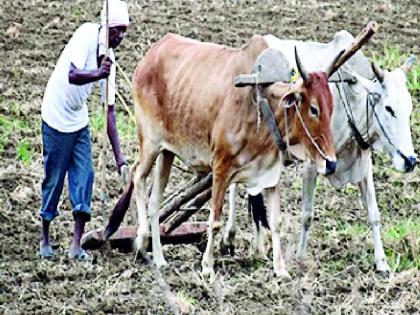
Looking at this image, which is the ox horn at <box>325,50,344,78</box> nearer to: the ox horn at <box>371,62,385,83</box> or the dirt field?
the ox horn at <box>371,62,385,83</box>

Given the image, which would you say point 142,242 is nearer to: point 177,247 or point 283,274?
point 177,247

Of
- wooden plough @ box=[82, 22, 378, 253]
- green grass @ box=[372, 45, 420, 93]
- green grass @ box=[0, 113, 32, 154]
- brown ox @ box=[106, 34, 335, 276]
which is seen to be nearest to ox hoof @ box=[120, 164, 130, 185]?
brown ox @ box=[106, 34, 335, 276]

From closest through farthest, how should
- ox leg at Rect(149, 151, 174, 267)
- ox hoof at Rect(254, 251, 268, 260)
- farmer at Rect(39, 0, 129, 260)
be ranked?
farmer at Rect(39, 0, 129, 260)
ox leg at Rect(149, 151, 174, 267)
ox hoof at Rect(254, 251, 268, 260)

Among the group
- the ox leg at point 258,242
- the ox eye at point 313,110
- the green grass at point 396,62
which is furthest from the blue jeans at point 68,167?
the green grass at point 396,62

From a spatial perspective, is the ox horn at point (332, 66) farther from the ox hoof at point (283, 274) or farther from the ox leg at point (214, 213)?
the ox hoof at point (283, 274)

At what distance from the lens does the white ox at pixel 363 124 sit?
8367mm

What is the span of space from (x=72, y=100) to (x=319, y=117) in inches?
69.0

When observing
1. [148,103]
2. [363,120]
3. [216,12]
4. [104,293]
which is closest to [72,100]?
[148,103]

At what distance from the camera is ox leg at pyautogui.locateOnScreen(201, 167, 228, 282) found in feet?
26.4

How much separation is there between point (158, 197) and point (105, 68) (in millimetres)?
1113

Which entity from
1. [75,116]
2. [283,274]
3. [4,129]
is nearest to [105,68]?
[75,116]

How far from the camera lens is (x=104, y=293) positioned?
301 inches

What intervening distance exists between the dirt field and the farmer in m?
0.34

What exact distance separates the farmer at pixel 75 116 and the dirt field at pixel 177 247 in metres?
0.34
